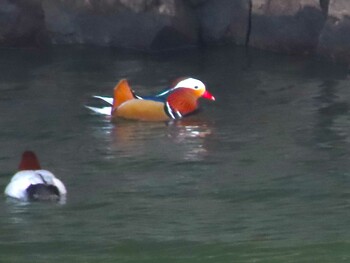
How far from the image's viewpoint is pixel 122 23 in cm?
1436

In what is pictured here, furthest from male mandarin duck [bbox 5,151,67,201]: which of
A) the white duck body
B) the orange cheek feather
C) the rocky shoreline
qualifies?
the rocky shoreline

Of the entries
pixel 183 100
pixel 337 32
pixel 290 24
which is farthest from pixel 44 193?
pixel 290 24

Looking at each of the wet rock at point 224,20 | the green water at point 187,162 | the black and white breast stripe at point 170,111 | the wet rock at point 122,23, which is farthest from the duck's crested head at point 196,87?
the wet rock at point 224,20

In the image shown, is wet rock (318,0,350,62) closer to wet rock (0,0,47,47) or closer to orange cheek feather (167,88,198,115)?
orange cheek feather (167,88,198,115)

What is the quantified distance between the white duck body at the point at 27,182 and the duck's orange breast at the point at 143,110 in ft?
7.89

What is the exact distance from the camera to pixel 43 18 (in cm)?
1484

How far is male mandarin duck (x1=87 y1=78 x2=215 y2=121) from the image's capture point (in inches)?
426

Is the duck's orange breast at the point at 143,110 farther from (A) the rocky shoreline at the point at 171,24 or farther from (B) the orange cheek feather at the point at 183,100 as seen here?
(A) the rocky shoreline at the point at 171,24

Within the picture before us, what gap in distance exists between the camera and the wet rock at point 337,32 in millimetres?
13172

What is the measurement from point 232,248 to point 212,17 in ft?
25.6

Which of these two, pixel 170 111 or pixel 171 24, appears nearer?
pixel 170 111

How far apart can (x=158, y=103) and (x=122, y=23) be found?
363 cm

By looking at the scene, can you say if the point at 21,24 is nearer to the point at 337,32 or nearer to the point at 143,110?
the point at 337,32

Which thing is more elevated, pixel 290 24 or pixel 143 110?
pixel 290 24
